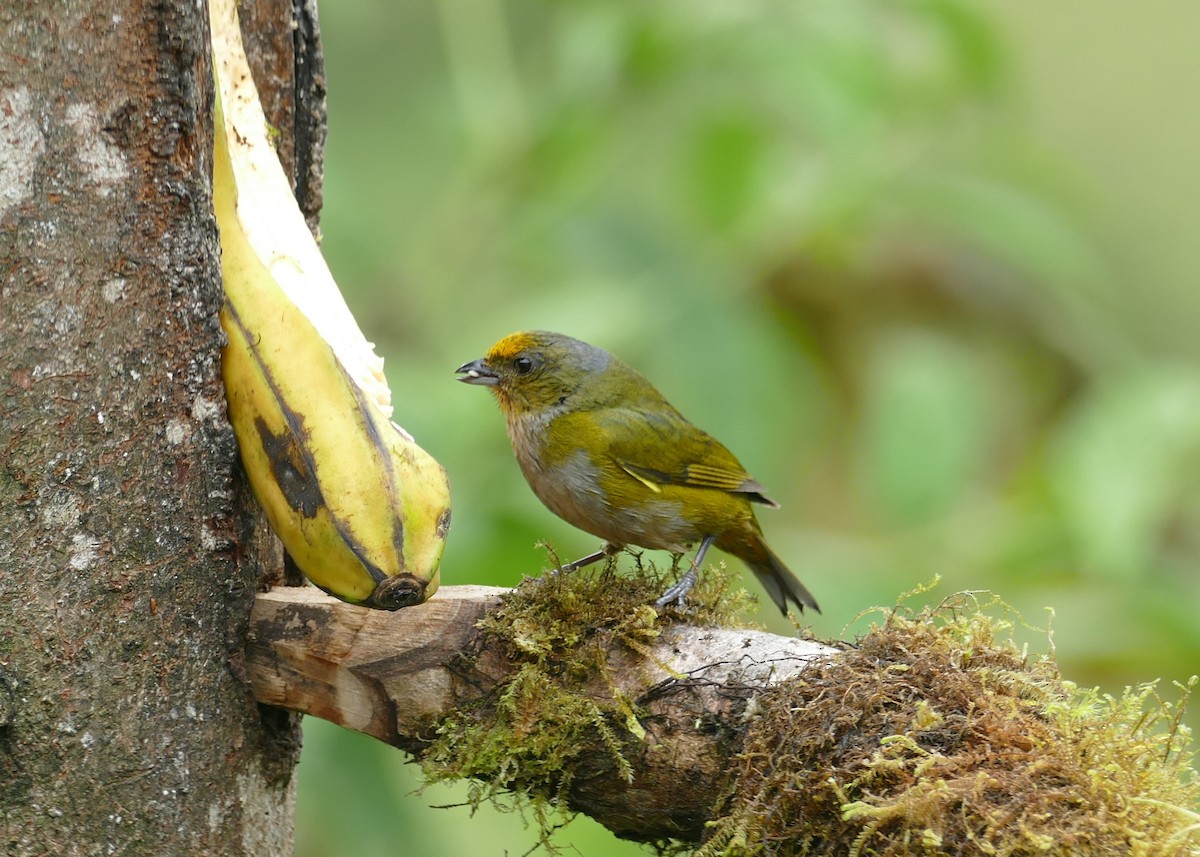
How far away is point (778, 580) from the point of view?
11.7 ft

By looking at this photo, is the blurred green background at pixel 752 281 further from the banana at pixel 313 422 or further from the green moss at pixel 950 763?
the green moss at pixel 950 763

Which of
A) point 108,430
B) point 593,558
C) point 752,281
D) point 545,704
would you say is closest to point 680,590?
point 545,704

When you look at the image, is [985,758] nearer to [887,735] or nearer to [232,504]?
[887,735]

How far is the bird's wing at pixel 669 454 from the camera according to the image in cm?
330

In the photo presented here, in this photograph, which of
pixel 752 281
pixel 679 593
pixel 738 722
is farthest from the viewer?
pixel 752 281

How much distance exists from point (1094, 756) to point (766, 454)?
2020 mm

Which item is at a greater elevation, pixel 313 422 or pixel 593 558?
pixel 593 558

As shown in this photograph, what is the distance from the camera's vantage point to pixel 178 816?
7.02 feet

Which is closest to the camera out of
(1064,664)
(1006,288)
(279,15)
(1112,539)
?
(279,15)

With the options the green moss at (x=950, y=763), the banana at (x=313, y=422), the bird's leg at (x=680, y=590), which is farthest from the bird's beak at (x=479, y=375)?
the green moss at (x=950, y=763)

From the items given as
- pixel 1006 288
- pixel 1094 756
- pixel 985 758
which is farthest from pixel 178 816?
pixel 1006 288

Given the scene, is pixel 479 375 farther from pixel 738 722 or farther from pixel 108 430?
pixel 738 722

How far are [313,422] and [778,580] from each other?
180cm

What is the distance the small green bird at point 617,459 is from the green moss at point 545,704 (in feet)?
2.47
